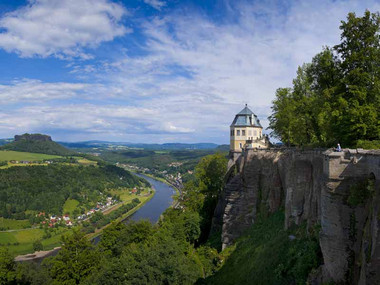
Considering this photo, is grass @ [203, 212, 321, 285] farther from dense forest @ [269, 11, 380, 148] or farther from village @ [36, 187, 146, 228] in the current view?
village @ [36, 187, 146, 228]

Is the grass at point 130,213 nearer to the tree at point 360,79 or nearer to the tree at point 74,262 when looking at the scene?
the tree at point 74,262

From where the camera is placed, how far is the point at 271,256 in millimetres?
21766

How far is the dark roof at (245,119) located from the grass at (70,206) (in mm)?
121742

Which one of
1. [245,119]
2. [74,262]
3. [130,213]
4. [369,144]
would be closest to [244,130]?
[245,119]

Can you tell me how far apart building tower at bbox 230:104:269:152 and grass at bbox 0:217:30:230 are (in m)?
113

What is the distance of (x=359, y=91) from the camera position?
21438 millimetres

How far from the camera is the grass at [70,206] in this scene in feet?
475

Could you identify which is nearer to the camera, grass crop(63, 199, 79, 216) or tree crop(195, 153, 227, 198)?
tree crop(195, 153, 227, 198)

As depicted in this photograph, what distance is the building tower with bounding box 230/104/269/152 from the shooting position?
1816 inches

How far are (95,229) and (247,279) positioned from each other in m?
103

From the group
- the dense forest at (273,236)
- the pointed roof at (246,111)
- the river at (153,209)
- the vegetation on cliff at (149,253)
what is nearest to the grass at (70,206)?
the river at (153,209)

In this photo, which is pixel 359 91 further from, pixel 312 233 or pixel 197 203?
pixel 197 203

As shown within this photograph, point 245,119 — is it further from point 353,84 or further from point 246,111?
point 353,84

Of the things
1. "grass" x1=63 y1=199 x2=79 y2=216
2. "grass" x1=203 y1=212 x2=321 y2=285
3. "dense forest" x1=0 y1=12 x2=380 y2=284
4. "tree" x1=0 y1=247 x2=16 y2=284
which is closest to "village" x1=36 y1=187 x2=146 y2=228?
"grass" x1=63 y1=199 x2=79 y2=216
